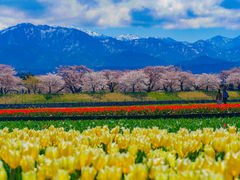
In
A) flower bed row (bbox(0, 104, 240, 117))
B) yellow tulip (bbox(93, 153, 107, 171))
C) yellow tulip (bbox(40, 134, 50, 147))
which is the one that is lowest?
flower bed row (bbox(0, 104, 240, 117))

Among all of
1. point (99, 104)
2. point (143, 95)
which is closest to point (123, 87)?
point (143, 95)

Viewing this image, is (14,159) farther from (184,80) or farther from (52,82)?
(184,80)

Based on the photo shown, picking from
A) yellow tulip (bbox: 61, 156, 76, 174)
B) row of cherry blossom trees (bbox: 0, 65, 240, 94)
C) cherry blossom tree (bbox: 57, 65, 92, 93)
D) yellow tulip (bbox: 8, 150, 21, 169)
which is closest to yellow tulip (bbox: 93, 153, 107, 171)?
yellow tulip (bbox: 61, 156, 76, 174)

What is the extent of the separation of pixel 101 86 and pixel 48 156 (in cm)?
6105

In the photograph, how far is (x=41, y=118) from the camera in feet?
62.6

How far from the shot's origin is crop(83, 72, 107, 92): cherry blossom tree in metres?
61.6

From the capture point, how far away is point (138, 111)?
18812 mm

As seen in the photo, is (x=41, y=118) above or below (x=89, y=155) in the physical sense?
below

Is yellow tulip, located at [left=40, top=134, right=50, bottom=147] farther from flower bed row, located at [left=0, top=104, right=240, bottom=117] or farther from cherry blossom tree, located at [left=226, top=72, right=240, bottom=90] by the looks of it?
cherry blossom tree, located at [left=226, top=72, right=240, bottom=90]

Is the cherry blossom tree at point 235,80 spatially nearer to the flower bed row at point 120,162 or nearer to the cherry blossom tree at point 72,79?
the cherry blossom tree at point 72,79

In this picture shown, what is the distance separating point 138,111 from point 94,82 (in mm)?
43749

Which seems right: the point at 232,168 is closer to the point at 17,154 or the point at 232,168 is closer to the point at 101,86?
the point at 17,154

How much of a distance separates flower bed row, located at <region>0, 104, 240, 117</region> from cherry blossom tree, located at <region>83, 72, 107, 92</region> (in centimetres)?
4191

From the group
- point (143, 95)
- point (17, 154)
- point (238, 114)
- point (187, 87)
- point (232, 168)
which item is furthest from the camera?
point (187, 87)
